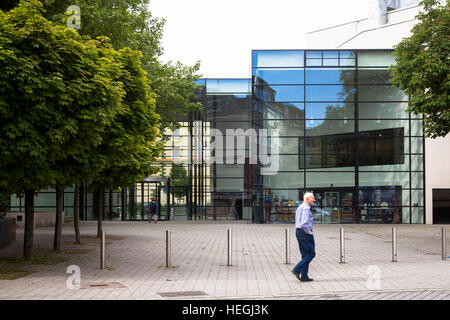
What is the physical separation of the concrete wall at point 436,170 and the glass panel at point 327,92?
623cm

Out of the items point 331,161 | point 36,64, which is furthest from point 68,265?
point 331,161

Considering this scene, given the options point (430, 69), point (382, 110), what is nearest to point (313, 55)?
point (382, 110)

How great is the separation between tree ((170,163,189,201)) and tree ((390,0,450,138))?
2030 centimetres

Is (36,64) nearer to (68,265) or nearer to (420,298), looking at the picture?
(68,265)

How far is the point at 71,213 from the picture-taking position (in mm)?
39469

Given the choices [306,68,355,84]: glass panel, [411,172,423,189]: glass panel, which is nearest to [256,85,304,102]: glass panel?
[306,68,355,84]: glass panel

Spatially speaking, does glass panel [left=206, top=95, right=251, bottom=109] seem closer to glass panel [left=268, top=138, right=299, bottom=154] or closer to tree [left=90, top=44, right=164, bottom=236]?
glass panel [left=268, top=138, right=299, bottom=154]

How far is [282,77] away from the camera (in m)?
33.9

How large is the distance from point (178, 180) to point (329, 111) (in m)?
11.9

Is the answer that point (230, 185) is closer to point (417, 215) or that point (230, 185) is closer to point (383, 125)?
point (383, 125)

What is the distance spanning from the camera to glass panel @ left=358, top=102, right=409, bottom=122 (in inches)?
1337

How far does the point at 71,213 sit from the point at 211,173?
10791mm

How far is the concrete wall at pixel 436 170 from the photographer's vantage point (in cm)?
3306

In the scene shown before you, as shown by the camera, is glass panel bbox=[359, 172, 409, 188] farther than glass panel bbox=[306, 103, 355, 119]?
A: No
